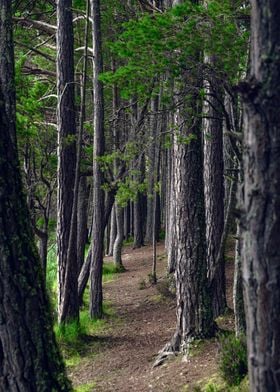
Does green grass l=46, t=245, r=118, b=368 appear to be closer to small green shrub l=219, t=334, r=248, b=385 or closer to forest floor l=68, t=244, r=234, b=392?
forest floor l=68, t=244, r=234, b=392

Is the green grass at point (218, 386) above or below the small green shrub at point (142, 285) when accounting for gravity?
above

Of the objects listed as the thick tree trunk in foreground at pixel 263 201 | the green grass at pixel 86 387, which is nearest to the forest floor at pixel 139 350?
the green grass at pixel 86 387

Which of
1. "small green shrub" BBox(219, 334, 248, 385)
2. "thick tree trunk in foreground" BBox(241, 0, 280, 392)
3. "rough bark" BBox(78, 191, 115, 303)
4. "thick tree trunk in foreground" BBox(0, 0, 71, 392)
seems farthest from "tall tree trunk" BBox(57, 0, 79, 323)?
"thick tree trunk in foreground" BBox(241, 0, 280, 392)

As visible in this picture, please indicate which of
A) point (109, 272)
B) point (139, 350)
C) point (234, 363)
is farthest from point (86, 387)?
point (109, 272)

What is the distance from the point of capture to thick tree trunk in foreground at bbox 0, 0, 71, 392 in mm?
4055

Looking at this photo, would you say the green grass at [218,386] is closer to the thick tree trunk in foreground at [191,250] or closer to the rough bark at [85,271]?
the thick tree trunk in foreground at [191,250]

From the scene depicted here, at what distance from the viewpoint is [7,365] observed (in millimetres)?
4066

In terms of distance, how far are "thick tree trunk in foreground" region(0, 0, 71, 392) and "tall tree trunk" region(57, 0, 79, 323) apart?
275 inches

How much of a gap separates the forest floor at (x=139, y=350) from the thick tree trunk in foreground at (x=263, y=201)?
4080mm

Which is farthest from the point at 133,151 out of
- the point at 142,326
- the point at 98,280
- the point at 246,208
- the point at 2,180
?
the point at 246,208

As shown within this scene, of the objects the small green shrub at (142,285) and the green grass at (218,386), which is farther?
the small green shrub at (142,285)

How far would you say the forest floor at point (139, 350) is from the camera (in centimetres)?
800

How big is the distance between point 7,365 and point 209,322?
4.97 m

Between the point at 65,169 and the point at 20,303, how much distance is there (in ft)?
24.7
